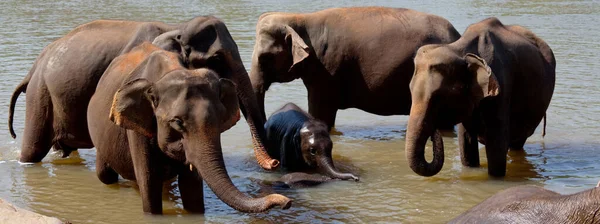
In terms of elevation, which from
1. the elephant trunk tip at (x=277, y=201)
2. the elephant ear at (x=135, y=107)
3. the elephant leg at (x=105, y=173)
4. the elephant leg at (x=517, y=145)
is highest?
the elephant ear at (x=135, y=107)

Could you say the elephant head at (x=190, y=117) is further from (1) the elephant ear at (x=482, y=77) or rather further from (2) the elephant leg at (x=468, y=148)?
(2) the elephant leg at (x=468, y=148)

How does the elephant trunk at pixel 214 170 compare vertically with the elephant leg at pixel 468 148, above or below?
above

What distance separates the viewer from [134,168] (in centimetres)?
722

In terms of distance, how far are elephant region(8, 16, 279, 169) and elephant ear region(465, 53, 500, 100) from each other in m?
1.90

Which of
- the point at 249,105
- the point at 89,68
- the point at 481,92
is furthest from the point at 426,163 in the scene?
the point at 89,68

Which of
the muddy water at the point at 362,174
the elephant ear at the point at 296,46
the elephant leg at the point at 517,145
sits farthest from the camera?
the elephant ear at the point at 296,46

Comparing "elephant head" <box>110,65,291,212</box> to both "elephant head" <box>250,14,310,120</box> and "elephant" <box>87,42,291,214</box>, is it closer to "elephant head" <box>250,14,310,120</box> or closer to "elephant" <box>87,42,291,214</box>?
"elephant" <box>87,42,291,214</box>

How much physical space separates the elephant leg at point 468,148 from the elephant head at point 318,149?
3.88 ft

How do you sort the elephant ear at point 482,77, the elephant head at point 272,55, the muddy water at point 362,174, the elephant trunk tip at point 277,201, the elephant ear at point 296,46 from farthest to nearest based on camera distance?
the elephant head at point 272,55 < the elephant ear at point 296,46 < the elephant ear at point 482,77 < the muddy water at point 362,174 < the elephant trunk tip at point 277,201

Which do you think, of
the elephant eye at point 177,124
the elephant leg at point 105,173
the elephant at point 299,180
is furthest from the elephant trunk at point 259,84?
the elephant eye at point 177,124

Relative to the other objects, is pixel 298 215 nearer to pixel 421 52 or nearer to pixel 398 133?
pixel 421 52

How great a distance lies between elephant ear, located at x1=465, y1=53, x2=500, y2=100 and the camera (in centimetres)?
823

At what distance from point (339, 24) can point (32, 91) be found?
343cm

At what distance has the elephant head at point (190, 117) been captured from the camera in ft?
20.6
